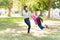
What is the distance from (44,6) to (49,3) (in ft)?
5.89

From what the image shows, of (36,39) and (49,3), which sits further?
(49,3)

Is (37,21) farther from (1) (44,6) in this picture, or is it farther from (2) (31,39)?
(1) (44,6)

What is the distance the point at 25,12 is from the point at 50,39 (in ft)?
7.79

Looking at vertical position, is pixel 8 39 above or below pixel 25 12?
below

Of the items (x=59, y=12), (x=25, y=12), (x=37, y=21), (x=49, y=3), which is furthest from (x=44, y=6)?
Answer: (x=59, y=12)

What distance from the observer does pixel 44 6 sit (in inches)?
1473

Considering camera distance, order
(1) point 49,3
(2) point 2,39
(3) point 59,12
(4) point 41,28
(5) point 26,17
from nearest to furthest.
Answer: (2) point 2,39 → (5) point 26,17 → (4) point 41,28 → (1) point 49,3 → (3) point 59,12

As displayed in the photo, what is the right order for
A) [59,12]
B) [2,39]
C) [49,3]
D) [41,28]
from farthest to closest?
1. [59,12]
2. [49,3]
3. [41,28]
4. [2,39]

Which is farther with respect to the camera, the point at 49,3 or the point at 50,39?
the point at 49,3

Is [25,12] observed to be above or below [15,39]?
above

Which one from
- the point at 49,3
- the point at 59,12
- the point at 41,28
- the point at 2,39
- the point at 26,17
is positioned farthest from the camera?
the point at 59,12

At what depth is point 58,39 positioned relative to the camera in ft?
34.2

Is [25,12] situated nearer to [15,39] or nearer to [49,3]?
[15,39]

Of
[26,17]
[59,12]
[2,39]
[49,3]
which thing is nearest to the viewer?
[2,39]
